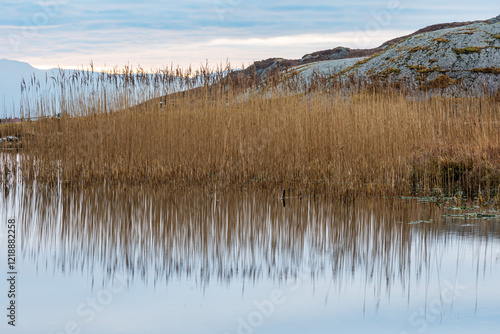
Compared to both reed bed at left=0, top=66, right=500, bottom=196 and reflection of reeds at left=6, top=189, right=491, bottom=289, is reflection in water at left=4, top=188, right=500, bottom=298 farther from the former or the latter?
reed bed at left=0, top=66, right=500, bottom=196

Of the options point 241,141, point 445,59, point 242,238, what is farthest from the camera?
point 445,59

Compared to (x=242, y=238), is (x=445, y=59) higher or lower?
higher

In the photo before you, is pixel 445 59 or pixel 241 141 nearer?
pixel 241 141

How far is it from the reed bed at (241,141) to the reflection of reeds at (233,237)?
3.13 feet

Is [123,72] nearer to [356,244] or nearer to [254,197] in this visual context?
[254,197]

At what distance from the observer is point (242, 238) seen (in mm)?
4371

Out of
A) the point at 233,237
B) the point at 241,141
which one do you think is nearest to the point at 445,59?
the point at 241,141

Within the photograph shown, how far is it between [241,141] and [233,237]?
10.9 feet

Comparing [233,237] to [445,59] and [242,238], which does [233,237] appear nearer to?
[242,238]

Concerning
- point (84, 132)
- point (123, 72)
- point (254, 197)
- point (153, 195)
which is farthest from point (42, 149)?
point (254, 197)

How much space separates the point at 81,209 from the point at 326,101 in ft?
13.0

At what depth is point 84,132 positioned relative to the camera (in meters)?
8.09

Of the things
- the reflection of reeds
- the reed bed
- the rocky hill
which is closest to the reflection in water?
the reflection of reeds

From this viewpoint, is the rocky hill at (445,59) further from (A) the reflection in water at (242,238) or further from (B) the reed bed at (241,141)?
(A) the reflection in water at (242,238)
